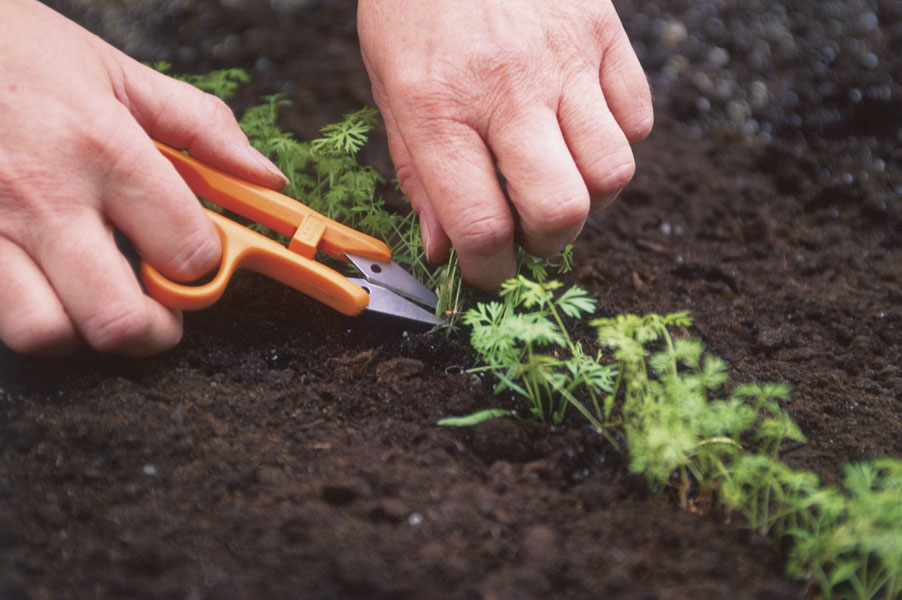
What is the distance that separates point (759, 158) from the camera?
2762mm

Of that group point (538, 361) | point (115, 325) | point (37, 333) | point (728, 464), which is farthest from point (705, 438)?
point (37, 333)

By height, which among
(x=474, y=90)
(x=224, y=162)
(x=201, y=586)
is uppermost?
(x=474, y=90)

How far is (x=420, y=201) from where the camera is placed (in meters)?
1.87

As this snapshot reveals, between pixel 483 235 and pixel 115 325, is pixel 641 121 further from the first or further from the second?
pixel 115 325

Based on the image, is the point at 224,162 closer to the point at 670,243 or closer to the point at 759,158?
the point at 670,243

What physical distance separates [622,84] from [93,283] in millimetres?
1415

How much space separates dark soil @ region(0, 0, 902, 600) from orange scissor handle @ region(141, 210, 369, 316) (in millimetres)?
160

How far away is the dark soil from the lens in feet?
3.77

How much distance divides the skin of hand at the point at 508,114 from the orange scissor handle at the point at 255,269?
0.29 metres

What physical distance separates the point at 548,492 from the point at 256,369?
0.80 m

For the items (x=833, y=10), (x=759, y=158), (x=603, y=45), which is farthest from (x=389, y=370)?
(x=833, y=10)

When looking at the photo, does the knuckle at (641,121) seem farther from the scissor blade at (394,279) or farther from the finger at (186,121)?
the finger at (186,121)

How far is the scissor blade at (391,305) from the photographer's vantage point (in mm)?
1709

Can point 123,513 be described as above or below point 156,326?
below
